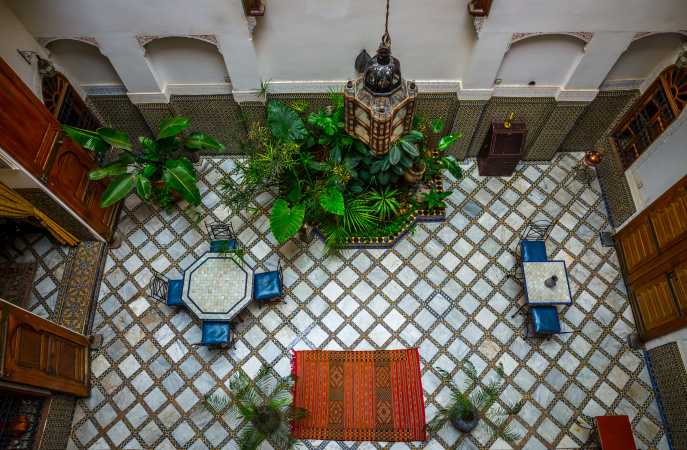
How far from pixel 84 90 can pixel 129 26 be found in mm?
1442

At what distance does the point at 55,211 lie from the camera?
5422 millimetres

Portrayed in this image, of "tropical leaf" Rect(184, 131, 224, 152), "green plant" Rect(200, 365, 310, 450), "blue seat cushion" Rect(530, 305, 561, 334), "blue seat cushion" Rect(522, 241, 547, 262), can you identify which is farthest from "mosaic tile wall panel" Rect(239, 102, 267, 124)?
"blue seat cushion" Rect(530, 305, 561, 334)

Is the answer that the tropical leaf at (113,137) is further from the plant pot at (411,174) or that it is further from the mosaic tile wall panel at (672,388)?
the mosaic tile wall panel at (672,388)

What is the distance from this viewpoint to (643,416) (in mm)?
5230

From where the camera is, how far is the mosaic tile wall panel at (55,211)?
16.6 feet

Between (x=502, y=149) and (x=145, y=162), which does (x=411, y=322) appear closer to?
(x=502, y=149)

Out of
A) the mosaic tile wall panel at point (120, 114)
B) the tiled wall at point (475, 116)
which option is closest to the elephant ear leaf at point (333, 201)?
the tiled wall at point (475, 116)

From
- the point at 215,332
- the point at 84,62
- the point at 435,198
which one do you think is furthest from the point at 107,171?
the point at 435,198

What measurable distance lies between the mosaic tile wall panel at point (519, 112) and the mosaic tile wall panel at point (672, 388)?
10.1 feet

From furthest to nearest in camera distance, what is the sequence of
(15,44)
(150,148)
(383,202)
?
1. (383,202)
2. (150,148)
3. (15,44)

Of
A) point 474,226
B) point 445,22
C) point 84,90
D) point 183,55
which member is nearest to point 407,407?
point 474,226

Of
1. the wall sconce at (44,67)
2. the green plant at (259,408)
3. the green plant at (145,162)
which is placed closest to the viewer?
the green plant at (259,408)

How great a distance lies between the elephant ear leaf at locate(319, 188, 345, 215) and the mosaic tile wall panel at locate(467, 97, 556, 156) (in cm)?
230

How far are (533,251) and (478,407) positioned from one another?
199 centimetres
